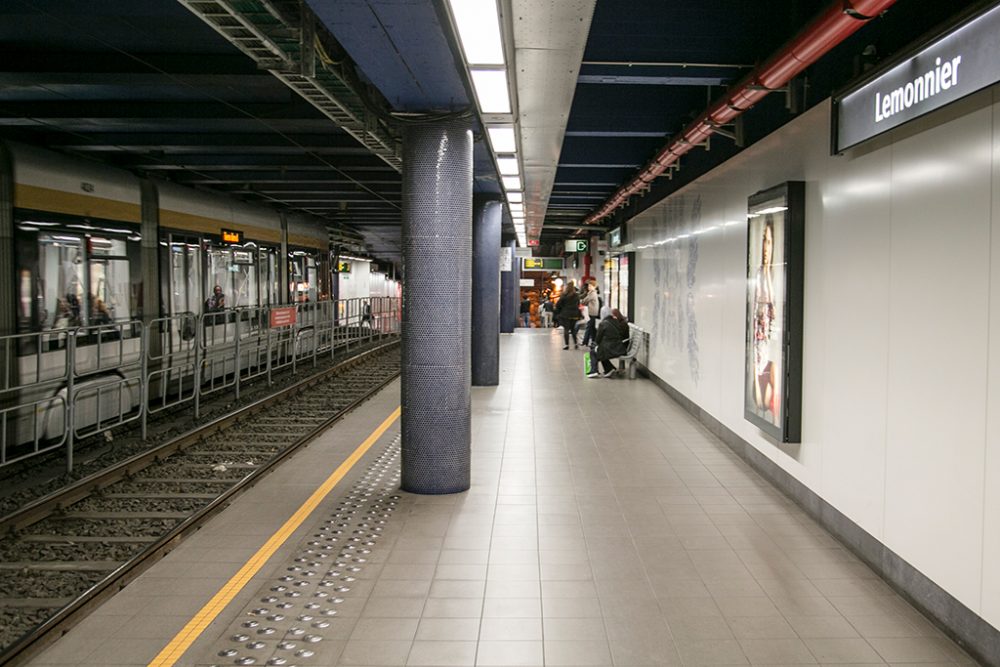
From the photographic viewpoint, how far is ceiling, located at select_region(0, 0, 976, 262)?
195 inches

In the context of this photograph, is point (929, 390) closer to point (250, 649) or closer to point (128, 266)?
point (250, 649)

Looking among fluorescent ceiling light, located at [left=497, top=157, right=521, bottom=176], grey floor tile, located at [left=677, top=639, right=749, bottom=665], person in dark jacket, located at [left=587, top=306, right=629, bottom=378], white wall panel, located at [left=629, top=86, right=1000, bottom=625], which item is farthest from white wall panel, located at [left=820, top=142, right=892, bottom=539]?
person in dark jacket, located at [left=587, top=306, right=629, bottom=378]

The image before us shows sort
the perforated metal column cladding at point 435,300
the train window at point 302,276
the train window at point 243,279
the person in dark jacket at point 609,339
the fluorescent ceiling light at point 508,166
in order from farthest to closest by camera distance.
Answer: the train window at point 302,276
the person in dark jacket at point 609,339
the train window at point 243,279
the fluorescent ceiling light at point 508,166
the perforated metal column cladding at point 435,300

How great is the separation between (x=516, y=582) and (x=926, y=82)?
330 centimetres

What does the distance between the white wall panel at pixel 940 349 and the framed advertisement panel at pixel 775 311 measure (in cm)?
154

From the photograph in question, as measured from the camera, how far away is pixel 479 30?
14.8 feet

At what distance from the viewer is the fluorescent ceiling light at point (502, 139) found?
728 cm

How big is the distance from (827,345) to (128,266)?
25.2 feet

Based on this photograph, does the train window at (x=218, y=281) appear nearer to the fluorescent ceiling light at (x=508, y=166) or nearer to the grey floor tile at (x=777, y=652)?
the fluorescent ceiling light at (x=508, y=166)

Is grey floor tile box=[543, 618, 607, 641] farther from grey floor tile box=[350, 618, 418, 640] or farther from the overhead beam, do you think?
the overhead beam

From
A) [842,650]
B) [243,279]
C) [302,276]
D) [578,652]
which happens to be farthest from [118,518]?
[302,276]

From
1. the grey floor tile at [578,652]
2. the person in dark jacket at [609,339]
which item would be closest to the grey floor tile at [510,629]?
the grey floor tile at [578,652]

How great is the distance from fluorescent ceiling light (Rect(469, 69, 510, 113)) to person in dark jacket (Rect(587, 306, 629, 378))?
8.53 metres

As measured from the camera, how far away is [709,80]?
24.5ft
